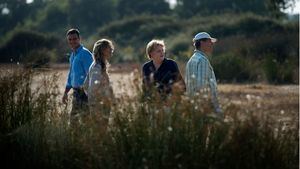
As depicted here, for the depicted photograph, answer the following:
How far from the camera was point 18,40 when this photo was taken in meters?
45.4

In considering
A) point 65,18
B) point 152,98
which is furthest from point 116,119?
point 65,18

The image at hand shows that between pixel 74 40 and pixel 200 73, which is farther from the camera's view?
pixel 74 40

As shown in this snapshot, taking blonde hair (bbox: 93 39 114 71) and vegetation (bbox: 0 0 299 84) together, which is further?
vegetation (bbox: 0 0 299 84)

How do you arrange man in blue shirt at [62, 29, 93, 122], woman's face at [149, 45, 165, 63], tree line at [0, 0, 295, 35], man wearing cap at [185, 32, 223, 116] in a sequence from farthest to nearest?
1. tree line at [0, 0, 295, 35]
2. man in blue shirt at [62, 29, 93, 122]
3. woman's face at [149, 45, 165, 63]
4. man wearing cap at [185, 32, 223, 116]

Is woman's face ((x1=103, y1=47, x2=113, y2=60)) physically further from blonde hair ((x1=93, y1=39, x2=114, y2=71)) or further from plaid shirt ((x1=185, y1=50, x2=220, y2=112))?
plaid shirt ((x1=185, y1=50, x2=220, y2=112))

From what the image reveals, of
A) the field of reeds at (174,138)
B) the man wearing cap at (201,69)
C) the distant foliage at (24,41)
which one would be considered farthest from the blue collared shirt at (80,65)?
the distant foliage at (24,41)

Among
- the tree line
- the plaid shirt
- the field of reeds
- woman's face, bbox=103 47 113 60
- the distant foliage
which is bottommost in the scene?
the field of reeds

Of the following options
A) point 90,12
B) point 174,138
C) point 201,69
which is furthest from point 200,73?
point 90,12

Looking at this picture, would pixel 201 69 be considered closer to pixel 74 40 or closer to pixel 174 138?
pixel 174 138

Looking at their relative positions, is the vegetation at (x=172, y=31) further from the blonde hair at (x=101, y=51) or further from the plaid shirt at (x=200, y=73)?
the plaid shirt at (x=200, y=73)

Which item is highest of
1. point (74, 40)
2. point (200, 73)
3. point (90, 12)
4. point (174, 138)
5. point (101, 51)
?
point (90, 12)

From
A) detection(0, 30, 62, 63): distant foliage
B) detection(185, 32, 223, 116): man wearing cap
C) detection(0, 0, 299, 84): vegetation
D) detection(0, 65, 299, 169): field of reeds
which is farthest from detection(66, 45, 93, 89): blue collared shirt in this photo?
detection(0, 30, 62, 63): distant foliage

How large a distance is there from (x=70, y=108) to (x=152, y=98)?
2.11 metres

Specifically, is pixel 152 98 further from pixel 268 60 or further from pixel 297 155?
pixel 268 60
